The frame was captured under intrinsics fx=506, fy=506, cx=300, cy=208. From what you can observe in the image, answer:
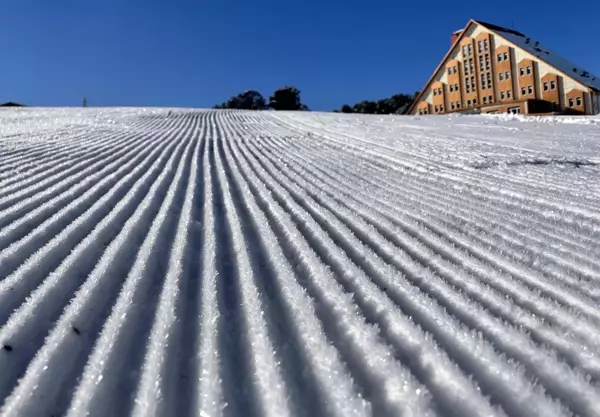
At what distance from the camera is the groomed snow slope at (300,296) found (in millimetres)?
1049

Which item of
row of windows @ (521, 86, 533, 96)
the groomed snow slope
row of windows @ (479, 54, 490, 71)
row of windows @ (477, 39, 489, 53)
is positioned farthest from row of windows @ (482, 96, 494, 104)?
the groomed snow slope

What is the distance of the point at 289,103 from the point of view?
3083 centimetres

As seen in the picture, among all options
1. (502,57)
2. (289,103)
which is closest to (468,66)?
(502,57)

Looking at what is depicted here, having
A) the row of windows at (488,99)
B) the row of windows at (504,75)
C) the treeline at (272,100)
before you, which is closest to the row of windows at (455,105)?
the row of windows at (488,99)

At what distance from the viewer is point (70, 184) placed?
2.87m

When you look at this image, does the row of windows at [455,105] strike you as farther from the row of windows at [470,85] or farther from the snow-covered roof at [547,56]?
the snow-covered roof at [547,56]

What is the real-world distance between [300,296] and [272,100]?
3087 centimetres

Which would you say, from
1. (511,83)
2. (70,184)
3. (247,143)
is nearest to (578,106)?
(511,83)

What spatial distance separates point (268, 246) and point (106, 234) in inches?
25.5

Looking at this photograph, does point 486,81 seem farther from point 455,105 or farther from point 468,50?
point 468,50

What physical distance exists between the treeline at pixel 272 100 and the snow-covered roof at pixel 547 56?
36.5 ft

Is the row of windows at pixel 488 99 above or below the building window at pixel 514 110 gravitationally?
above

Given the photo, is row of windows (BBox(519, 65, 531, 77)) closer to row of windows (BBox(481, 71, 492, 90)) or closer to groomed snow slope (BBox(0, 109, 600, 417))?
row of windows (BBox(481, 71, 492, 90))

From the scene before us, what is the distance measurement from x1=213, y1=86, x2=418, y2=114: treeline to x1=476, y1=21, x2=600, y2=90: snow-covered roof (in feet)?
24.1
